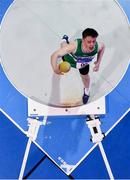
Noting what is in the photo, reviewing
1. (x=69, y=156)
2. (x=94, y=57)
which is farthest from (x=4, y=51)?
(x=69, y=156)

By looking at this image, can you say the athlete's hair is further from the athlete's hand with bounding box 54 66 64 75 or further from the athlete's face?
the athlete's hand with bounding box 54 66 64 75

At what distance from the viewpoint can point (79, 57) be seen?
111 centimetres

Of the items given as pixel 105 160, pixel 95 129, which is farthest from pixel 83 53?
pixel 105 160

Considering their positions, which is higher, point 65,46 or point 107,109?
point 65,46

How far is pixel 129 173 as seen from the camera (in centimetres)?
115

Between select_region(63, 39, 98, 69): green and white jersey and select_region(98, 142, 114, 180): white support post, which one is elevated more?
select_region(63, 39, 98, 69): green and white jersey

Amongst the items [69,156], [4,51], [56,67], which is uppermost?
[4,51]

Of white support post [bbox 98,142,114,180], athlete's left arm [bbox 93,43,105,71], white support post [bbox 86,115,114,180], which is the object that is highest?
athlete's left arm [bbox 93,43,105,71]

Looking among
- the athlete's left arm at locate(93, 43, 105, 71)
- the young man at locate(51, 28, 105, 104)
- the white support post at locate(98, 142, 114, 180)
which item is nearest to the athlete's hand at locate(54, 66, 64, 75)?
the young man at locate(51, 28, 105, 104)

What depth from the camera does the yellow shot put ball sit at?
3.56ft

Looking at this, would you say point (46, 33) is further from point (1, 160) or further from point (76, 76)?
point (1, 160)

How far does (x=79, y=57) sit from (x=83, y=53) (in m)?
0.02

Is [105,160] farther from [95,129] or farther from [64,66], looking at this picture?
[64,66]

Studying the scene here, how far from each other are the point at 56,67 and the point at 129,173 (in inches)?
17.3
